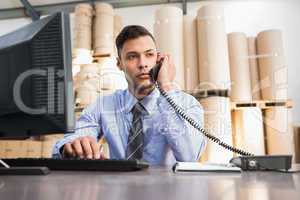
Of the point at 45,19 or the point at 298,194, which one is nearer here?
the point at 298,194

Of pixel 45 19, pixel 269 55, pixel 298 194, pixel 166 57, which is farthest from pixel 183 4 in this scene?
pixel 298 194

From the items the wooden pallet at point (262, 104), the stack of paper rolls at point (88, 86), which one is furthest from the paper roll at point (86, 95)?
the wooden pallet at point (262, 104)

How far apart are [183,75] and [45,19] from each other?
1.83 metres

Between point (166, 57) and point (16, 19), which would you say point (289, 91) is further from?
point (16, 19)

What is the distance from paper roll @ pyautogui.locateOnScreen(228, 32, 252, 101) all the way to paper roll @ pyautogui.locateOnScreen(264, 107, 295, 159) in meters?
0.25

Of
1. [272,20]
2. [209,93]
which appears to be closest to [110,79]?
[209,93]

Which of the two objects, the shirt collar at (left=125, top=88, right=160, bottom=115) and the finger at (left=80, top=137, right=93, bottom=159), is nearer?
the finger at (left=80, top=137, right=93, bottom=159)

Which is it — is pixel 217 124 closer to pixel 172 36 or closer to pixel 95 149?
pixel 172 36

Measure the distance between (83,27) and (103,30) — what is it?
209mm

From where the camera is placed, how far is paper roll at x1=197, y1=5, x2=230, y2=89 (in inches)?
95.3

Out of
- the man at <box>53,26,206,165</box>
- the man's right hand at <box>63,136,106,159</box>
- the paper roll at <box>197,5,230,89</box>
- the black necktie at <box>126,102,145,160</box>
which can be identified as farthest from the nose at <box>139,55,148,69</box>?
the paper roll at <box>197,5,230,89</box>

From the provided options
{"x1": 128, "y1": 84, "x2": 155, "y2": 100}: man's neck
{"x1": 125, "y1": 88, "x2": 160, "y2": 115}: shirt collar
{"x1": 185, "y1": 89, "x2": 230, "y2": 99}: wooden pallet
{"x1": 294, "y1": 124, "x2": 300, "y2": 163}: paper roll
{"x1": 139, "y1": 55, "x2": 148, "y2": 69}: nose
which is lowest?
{"x1": 294, "y1": 124, "x2": 300, "y2": 163}: paper roll

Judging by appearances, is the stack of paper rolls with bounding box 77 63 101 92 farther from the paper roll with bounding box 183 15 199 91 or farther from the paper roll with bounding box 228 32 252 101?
the paper roll with bounding box 228 32 252 101

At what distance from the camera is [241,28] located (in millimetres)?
3316
